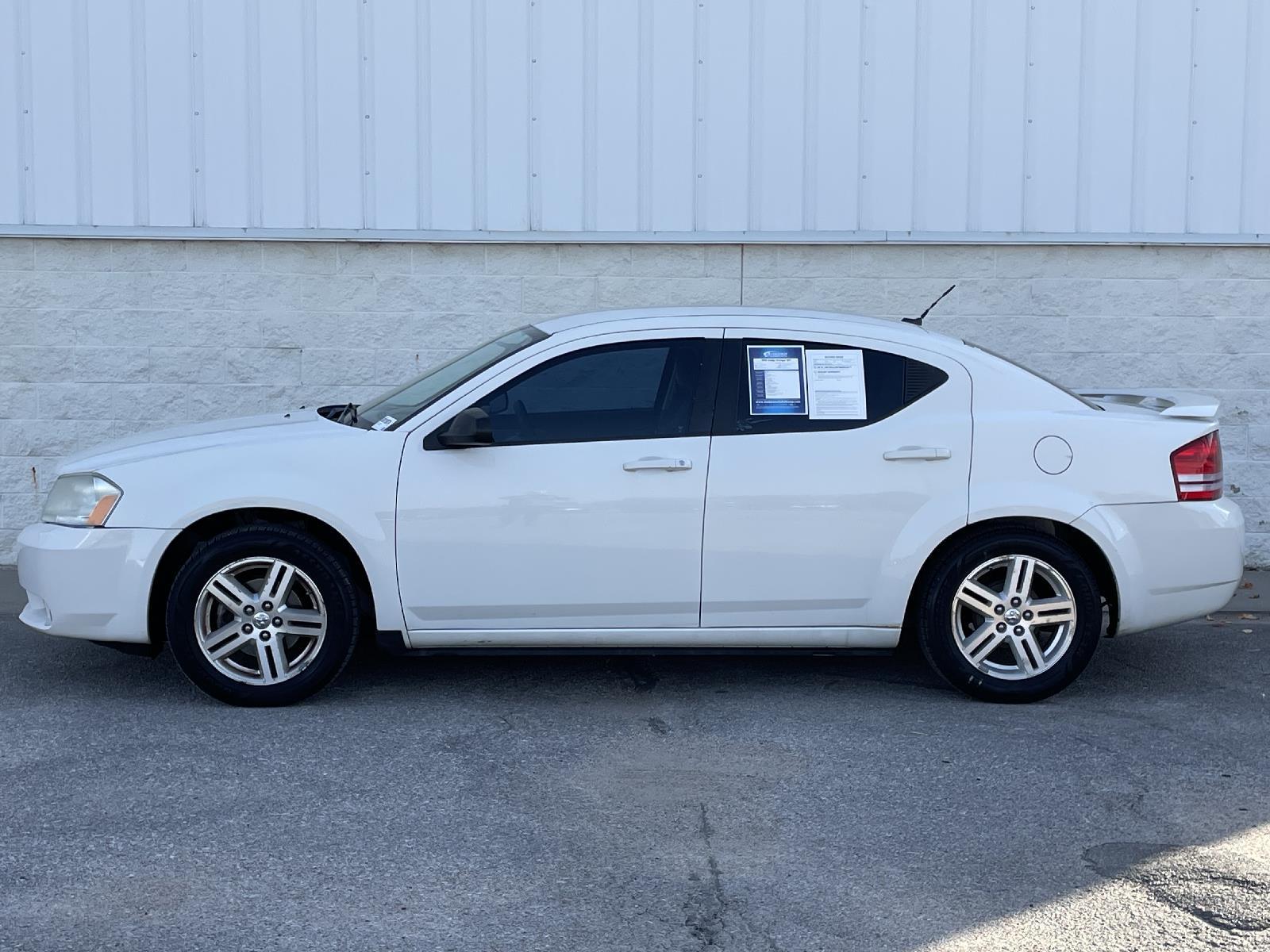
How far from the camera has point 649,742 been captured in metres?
5.79

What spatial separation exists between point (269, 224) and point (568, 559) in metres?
4.40

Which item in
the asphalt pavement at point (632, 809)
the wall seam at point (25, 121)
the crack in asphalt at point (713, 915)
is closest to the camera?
the crack in asphalt at point (713, 915)

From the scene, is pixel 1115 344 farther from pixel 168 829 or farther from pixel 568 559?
pixel 168 829

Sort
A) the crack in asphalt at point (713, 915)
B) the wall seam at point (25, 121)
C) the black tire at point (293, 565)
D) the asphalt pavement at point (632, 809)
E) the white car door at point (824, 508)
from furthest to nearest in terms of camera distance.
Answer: the wall seam at point (25, 121) < the white car door at point (824, 508) < the black tire at point (293, 565) < the asphalt pavement at point (632, 809) < the crack in asphalt at point (713, 915)

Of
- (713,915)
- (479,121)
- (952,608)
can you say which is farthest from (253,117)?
(713,915)

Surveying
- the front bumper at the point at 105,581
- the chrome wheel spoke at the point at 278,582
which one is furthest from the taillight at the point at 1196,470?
the front bumper at the point at 105,581

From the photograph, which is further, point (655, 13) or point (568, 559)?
point (655, 13)

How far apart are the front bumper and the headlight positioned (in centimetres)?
8

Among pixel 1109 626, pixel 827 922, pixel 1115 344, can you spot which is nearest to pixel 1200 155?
pixel 1115 344

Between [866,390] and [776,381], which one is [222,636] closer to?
[776,381]

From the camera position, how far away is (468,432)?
6.05 meters

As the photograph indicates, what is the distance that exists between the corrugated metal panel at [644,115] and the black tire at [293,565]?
3.90 m

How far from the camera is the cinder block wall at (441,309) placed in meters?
9.59

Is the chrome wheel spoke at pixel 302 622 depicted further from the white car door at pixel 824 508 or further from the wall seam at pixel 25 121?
the wall seam at pixel 25 121
